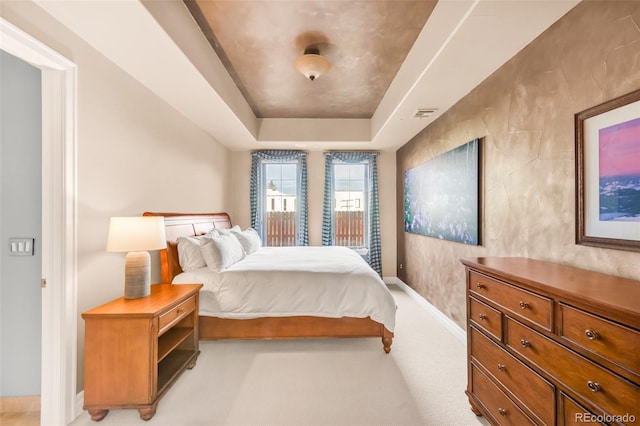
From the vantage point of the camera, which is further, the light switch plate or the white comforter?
the white comforter

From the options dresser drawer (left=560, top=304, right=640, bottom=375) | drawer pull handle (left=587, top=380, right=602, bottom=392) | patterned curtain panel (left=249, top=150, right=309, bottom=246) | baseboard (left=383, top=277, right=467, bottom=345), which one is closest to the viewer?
dresser drawer (left=560, top=304, right=640, bottom=375)

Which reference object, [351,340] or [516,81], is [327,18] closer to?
[516,81]

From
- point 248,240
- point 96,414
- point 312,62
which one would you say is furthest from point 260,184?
point 96,414

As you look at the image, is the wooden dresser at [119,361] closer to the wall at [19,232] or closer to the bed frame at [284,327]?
the wall at [19,232]

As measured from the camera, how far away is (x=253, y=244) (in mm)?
3963

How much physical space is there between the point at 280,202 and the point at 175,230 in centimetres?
251

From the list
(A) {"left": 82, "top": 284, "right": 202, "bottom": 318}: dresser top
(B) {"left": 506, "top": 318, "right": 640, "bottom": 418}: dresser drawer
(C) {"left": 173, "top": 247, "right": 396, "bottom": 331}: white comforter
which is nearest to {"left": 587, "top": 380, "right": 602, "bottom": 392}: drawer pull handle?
(B) {"left": 506, "top": 318, "right": 640, "bottom": 418}: dresser drawer

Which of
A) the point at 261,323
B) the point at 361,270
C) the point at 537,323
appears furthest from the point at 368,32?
the point at 261,323

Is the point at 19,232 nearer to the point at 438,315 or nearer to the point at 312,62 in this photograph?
the point at 312,62

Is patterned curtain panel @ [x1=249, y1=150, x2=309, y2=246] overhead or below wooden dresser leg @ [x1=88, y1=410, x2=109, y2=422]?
overhead

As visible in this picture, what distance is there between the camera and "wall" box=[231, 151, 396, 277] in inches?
206

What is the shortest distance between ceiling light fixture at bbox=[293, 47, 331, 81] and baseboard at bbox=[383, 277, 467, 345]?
308 centimetres

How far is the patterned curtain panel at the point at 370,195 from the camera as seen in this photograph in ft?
17.0

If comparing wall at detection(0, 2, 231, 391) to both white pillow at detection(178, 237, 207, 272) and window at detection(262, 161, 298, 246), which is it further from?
window at detection(262, 161, 298, 246)
